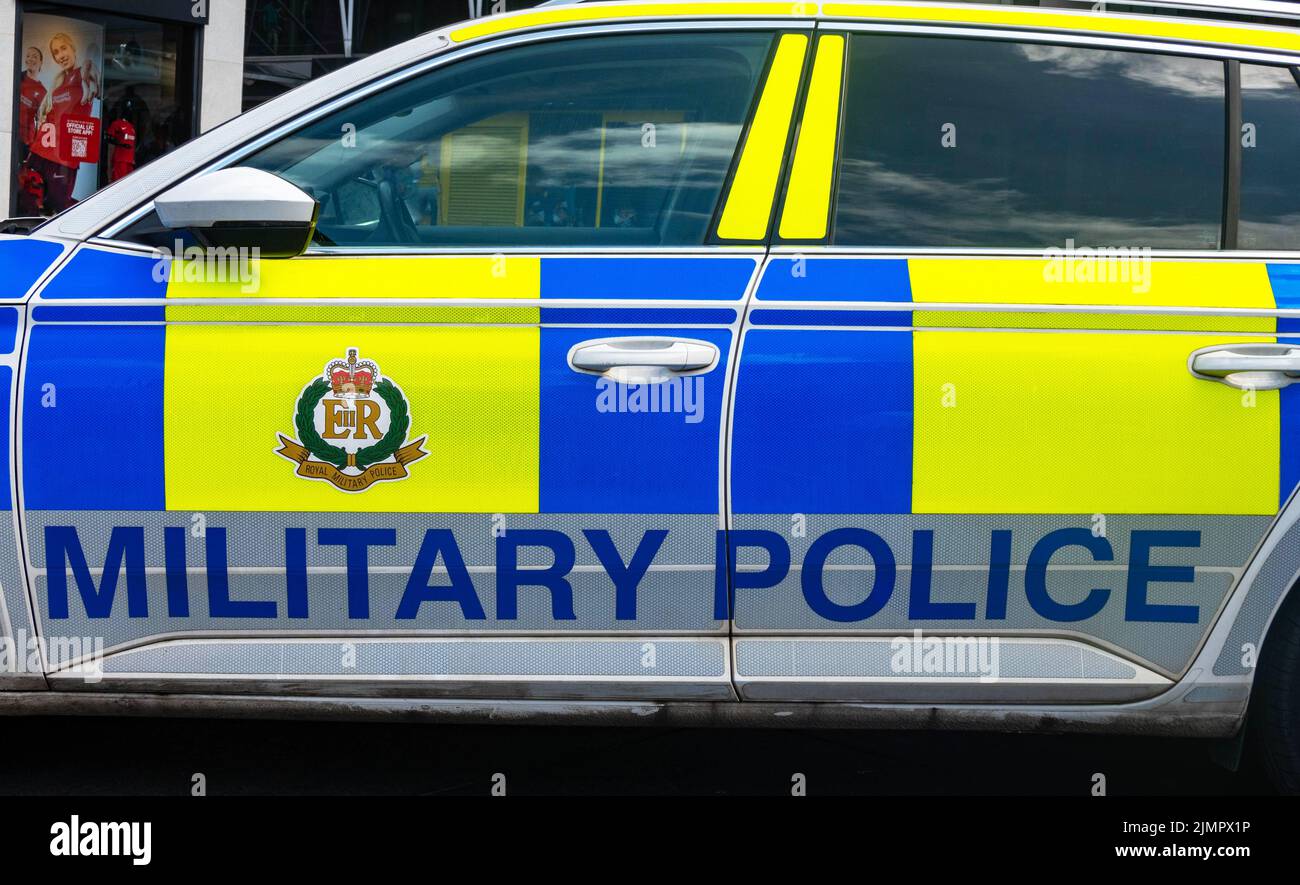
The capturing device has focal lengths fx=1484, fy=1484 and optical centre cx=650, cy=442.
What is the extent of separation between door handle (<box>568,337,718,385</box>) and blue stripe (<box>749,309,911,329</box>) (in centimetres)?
11

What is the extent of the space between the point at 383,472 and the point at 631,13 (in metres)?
0.96

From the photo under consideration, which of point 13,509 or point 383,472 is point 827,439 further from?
point 13,509

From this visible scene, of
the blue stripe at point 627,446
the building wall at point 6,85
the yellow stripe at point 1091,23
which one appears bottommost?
the blue stripe at point 627,446

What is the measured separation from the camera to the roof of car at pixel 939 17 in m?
2.70

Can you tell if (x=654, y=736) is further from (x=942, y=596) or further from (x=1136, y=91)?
(x=1136, y=91)

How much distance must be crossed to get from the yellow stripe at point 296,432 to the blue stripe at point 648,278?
0.47 feet

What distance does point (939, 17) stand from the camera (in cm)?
272

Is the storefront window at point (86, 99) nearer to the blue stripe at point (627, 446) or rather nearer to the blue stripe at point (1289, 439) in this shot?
the blue stripe at point (627, 446)

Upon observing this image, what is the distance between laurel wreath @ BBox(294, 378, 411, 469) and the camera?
2.46 metres

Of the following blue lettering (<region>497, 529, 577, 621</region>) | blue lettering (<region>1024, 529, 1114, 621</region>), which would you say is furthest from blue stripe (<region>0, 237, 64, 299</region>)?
blue lettering (<region>1024, 529, 1114, 621</region>)

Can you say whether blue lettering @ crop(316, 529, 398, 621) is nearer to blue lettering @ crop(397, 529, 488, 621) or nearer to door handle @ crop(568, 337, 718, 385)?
blue lettering @ crop(397, 529, 488, 621)

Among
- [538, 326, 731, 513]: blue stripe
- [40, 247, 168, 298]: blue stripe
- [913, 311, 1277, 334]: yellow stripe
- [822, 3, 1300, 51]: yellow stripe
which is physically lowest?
[538, 326, 731, 513]: blue stripe

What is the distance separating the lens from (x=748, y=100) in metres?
2.68

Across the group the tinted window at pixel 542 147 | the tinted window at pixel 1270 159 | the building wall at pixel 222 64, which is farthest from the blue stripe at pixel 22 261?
the building wall at pixel 222 64
